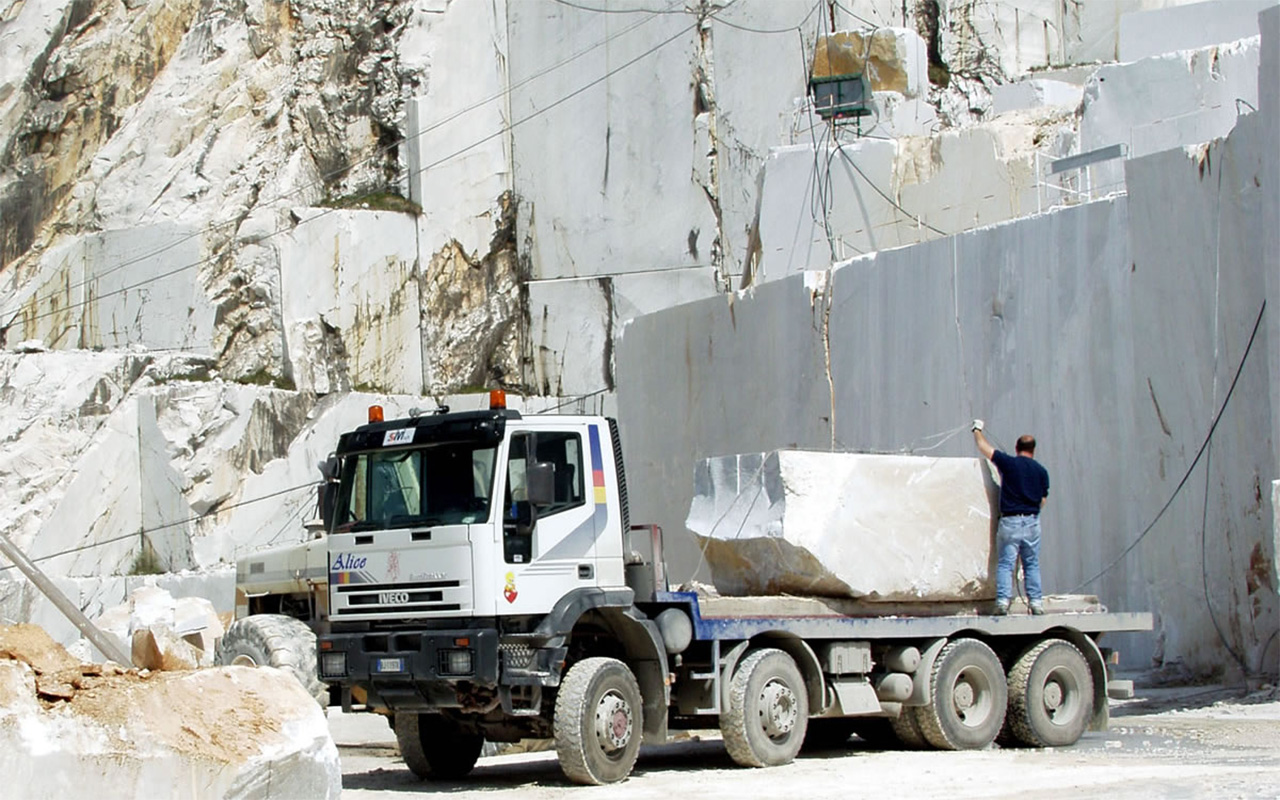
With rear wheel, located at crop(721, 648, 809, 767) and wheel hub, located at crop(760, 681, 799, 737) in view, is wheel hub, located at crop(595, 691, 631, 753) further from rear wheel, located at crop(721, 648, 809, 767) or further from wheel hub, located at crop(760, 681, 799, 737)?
wheel hub, located at crop(760, 681, 799, 737)

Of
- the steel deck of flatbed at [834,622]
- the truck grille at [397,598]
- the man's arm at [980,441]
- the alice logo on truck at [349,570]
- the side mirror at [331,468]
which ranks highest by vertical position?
the man's arm at [980,441]

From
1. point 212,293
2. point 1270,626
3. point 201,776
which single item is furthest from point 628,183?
point 201,776

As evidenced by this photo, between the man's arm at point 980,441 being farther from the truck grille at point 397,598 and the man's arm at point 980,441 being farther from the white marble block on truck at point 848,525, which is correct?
the truck grille at point 397,598

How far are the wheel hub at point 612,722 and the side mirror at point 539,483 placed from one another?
4.73 ft

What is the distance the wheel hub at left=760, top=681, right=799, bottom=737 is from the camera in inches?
476

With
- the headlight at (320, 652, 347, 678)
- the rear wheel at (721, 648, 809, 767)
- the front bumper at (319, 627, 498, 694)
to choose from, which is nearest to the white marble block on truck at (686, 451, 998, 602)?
the rear wheel at (721, 648, 809, 767)

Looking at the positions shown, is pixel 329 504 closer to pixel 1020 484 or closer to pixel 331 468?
pixel 331 468

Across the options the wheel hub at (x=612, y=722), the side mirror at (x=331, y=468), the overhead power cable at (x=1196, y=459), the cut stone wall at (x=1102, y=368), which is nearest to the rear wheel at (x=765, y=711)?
the wheel hub at (x=612, y=722)

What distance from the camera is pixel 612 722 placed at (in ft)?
36.9

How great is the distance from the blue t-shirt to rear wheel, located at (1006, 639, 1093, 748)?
1.14 metres

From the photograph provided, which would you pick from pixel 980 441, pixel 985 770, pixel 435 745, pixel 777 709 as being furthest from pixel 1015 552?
pixel 435 745

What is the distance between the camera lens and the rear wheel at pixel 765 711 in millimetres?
11891

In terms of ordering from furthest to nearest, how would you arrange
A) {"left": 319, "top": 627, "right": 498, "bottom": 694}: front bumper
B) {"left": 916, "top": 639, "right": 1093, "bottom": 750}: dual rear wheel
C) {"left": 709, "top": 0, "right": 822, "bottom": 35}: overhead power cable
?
{"left": 709, "top": 0, "right": 822, "bottom": 35}: overhead power cable → {"left": 916, "top": 639, "right": 1093, "bottom": 750}: dual rear wheel → {"left": 319, "top": 627, "right": 498, "bottom": 694}: front bumper

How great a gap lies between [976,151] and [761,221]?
3638mm
